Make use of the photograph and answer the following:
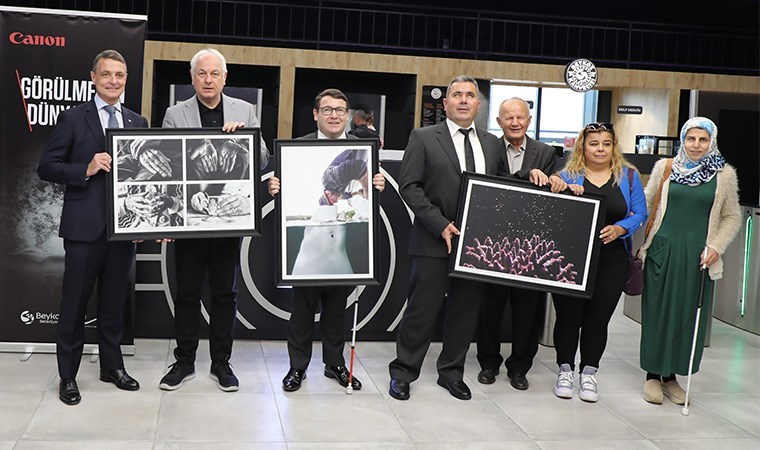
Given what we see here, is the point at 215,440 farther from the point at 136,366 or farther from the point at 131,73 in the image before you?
the point at 131,73

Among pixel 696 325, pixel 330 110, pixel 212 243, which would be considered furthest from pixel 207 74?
pixel 696 325

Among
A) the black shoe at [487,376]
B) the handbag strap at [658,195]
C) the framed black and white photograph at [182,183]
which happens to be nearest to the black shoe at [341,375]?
the black shoe at [487,376]

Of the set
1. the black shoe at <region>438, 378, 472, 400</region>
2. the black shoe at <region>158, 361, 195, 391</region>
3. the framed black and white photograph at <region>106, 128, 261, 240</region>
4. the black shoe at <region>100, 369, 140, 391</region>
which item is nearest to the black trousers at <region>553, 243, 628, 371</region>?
the black shoe at <region>438, 378, 472, 400</region>

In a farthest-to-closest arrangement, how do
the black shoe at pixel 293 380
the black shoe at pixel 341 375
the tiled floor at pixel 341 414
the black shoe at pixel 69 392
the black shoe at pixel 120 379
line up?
the black shoe at pixel 341 375 → the black shoe at pixel 293 380 → the black shoe at pixel 120 379 → the black shoe at pixel 69 392 → the tiled floor at pixel 341 414

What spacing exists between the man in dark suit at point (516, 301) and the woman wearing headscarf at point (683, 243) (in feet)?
1.99

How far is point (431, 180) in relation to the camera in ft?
15.5

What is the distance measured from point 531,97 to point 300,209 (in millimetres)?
10171

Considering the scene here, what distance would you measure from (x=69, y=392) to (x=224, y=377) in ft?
2.50

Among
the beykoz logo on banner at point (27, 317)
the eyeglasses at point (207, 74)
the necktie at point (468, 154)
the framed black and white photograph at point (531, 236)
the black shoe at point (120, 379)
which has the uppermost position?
the eyeglasses at point (207, 74)

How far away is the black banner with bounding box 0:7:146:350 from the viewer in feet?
16.3

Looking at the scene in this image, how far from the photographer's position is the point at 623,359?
594cm

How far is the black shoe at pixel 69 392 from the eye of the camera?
4.31 m

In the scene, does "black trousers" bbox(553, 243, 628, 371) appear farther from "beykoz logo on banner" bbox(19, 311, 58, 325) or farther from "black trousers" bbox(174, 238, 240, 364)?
"beykoz logo on banner" bbox(19, 311, 58, 325)

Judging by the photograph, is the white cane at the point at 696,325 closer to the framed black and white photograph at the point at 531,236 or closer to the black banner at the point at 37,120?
the framed black and white photograph at the point at 531,236
